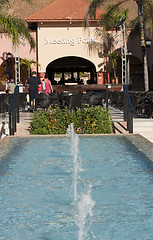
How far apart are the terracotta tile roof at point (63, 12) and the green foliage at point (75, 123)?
86.4 ft

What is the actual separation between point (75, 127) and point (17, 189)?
17.8 ft

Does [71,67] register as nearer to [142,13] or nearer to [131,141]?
[142,13]

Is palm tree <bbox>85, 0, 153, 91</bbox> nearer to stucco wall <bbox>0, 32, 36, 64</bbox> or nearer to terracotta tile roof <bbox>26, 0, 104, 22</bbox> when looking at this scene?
terracotta tile roof <bbox>26, 0, 104, 22</bbox>

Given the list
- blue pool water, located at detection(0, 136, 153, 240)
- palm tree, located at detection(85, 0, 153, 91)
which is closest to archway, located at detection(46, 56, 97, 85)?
palm tree, located at detection(85, 0, 153, 91)

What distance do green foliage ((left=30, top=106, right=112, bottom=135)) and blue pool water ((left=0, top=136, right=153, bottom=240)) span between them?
1610 mm

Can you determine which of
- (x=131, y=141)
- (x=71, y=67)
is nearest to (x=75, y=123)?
(x=131, y=141)

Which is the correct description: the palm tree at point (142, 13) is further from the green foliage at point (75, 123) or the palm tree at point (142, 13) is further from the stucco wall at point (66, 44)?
the green foliage at point (75, 123)

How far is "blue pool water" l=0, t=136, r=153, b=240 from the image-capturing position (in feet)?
14.7

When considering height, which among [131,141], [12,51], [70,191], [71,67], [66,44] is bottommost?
[70,191]

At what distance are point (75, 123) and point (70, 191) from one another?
553 centimetres

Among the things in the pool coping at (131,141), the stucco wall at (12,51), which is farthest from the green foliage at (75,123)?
the stucco wall at (12,51)

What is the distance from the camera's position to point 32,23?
3828 cm

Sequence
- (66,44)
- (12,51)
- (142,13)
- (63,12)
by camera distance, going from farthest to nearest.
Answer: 1. (63,12)
2. (66,44)
3. (12,51)
4. (142,13)

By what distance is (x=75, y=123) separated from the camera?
37.7 feet
